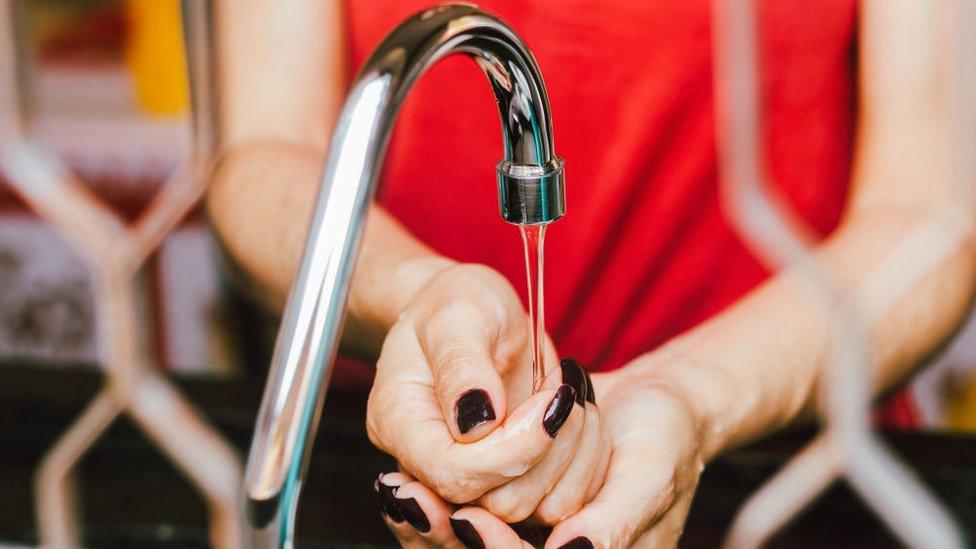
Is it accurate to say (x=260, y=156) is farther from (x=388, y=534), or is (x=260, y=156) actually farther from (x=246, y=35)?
(x=388, y=534)

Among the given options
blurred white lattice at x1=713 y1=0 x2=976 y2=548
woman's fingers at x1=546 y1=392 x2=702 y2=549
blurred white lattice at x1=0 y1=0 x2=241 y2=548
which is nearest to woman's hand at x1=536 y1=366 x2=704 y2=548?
woman's fingers at x1=546 y1=392 x2=702 y2=549

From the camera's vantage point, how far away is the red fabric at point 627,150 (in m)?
0.48

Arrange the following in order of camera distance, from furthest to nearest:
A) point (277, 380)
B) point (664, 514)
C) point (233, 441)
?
point (233, 441) → point (664, 514) → point (277, 380)

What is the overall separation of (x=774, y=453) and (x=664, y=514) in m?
0.20

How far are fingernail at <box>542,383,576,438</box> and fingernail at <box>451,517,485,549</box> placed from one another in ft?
0.15

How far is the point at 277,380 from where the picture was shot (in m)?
0.26

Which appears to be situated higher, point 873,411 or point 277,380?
point 277,380

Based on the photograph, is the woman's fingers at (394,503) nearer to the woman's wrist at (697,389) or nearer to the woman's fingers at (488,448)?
the woman's fingers at (488,448)

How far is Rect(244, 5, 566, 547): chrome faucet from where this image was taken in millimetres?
253

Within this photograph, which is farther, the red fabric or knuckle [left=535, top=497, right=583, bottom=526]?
the red fabric

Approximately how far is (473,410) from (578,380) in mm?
40

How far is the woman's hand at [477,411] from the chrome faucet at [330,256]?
0.18 feet

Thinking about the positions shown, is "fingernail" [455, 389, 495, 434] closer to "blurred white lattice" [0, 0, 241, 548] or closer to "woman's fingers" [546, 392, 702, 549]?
"woman's fingers" [546, 392, 702, 549]

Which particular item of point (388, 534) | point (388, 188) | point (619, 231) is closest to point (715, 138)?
point (619, 231)
